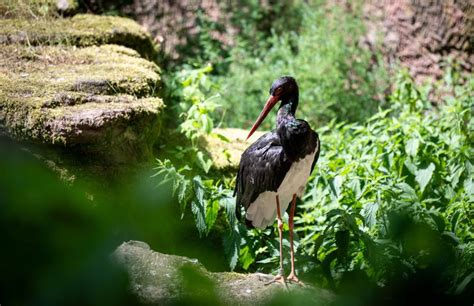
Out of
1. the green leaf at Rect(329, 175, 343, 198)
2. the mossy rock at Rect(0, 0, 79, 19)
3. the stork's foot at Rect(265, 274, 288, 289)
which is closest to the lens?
the stork's foot at Rect(265, 274, 288, 289)

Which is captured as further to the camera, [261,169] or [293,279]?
[261,169]

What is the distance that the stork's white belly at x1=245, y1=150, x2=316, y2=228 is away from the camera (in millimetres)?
3605

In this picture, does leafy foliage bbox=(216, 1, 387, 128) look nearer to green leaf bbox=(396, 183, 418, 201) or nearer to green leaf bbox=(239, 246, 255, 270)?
green leaf bbox=(396, 183, 418, 201)

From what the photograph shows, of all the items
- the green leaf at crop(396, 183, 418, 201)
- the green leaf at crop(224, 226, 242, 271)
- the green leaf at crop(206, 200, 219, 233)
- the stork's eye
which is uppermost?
the stork's eye

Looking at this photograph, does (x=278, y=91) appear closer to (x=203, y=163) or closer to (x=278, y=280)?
(x=203, y=163)

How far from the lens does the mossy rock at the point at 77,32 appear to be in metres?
4.74

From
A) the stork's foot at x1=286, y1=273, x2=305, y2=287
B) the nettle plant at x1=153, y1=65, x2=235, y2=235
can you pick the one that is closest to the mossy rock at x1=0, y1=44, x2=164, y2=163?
the nettle plant at x1=153, y1=65, x2=235, y2=235

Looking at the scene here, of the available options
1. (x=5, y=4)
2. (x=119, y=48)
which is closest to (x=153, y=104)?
(x=119, y=48)

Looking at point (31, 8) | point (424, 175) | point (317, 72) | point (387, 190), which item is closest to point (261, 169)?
point (387, 190)

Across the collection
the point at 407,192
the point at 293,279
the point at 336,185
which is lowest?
the point at 293,279

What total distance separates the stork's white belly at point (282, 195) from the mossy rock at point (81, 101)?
0.74 metres

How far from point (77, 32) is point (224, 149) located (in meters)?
1.41

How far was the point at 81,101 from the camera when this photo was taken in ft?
12.5

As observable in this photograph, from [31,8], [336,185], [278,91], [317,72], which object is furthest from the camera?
[317,72]
